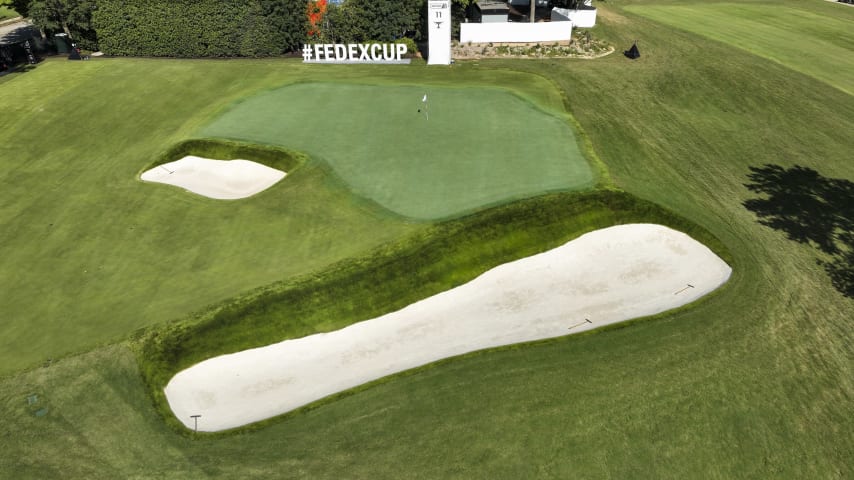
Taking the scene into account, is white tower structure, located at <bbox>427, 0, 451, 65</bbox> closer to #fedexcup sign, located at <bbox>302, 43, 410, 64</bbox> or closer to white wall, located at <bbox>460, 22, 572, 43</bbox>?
#fedexcup sign, located at <bbox>302, 43, 410, 64</bbox>

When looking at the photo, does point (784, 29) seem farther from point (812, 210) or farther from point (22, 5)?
point (22, 5)

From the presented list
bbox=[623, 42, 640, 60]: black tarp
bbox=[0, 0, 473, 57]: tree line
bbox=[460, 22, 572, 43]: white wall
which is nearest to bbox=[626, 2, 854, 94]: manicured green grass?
bbox=[623, 42, 640, 60]: black tarp

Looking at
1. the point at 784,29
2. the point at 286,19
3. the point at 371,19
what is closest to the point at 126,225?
the point at 286,19

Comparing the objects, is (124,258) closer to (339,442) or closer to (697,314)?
(339,442)

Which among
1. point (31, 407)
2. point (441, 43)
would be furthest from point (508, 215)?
point (441, 43)

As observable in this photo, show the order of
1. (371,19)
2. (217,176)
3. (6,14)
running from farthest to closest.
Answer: (6,14)
(371,19)
(217,176)

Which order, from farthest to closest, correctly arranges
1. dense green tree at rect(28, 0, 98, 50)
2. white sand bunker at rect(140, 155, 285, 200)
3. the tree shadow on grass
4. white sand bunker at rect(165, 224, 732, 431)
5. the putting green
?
dense green tree at rect(28, 0, 98, 50) < white sand bunker at rect(140, 155, 285, 200) < the putting green < the tree shadow on grass < white sand bunker at rect(165, 224, 732, 431)

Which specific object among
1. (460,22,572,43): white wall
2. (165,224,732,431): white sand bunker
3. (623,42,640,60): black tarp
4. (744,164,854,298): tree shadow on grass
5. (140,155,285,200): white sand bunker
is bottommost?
(165,224,732,431): white sand bunker
